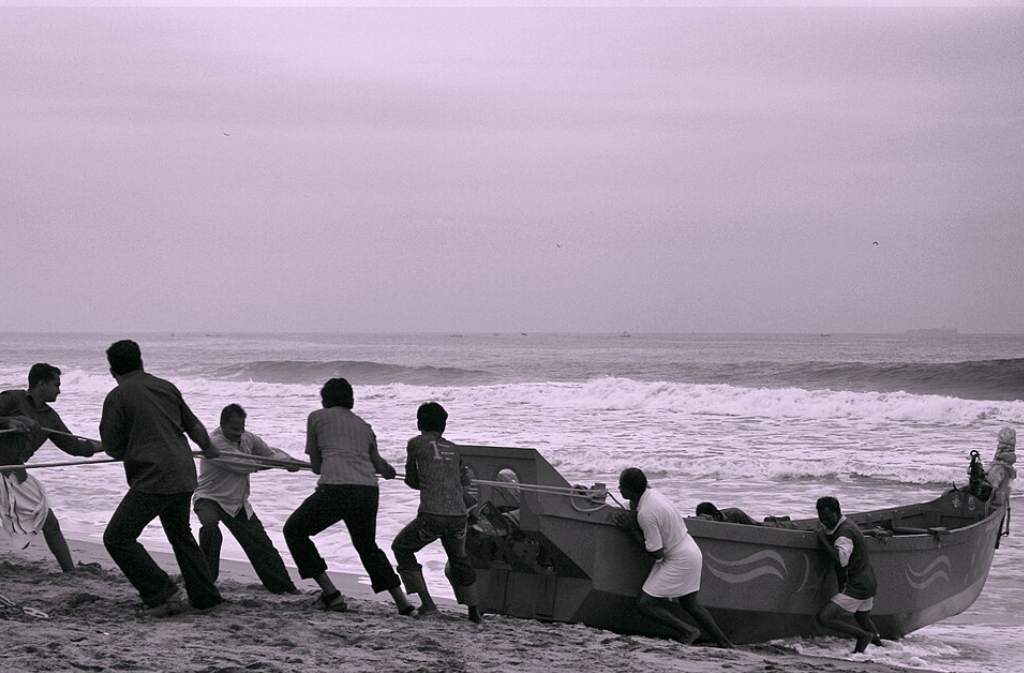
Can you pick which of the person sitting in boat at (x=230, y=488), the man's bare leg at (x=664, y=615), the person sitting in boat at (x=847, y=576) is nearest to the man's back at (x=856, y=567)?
the person sitting in boat at (x=847, y=576)

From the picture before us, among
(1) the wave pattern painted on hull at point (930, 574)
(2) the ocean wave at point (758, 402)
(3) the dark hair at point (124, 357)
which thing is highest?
(3) the dark hair at point (124, 357)

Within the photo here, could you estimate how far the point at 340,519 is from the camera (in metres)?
6.71

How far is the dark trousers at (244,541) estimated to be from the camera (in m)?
7.55

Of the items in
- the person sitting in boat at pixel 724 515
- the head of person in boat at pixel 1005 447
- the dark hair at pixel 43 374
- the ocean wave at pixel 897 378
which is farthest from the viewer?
the ocean wave at pixel 897 378

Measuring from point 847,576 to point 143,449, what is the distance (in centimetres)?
501

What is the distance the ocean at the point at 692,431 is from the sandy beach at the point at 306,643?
80.4 inches

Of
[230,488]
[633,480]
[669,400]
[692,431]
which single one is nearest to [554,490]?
[633,480]

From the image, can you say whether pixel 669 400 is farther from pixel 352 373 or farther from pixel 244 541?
pixel 244 541

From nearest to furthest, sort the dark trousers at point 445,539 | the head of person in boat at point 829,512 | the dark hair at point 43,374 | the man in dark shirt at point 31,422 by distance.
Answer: the dark trousers at point 445,539, the man in dark shirt at point 31,422, the dark hair at point 43,374, the head of person in boat at point 829,512

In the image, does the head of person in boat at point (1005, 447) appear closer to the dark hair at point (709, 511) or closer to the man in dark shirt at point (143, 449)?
the dark hair at point (709, 511)

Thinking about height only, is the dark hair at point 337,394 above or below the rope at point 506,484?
above

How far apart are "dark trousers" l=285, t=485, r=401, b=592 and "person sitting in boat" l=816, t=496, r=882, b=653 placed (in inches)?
127

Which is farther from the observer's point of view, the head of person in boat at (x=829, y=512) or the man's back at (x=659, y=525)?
the head of person in boat at (x=829, y=512)

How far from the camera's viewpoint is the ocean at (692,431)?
1145 centimetres
